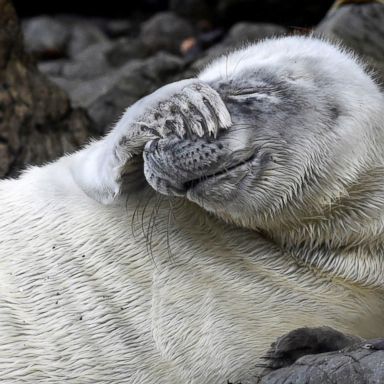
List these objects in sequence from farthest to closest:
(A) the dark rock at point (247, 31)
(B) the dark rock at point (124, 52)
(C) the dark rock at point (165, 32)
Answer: (C) the dark rock at point (165, 32) < (B) the dark rock at point (124, 52) < (A) the dark rock at point (247, 31)

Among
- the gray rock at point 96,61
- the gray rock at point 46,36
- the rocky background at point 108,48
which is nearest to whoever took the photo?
the rocky background at point 108,48

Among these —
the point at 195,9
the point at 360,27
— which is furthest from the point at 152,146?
the point at 195,9

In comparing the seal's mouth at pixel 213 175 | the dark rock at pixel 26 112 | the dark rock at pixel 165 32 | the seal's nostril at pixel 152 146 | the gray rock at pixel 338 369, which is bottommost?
the dark rock at pixel 165 32

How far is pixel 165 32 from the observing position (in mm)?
6883

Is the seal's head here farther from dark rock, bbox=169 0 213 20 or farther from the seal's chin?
dark rock, bbox=169 0 213 20

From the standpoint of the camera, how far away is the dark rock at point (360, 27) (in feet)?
13.7

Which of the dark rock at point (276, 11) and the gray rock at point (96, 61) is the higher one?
the dark rock at point (276, 11)

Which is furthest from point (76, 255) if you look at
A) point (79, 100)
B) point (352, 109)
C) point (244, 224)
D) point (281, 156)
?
point (79, 100)

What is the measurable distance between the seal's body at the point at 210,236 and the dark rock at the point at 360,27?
184 centimetres

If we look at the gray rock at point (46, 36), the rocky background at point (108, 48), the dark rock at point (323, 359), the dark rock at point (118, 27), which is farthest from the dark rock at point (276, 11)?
the dark rock at point (323, 359)

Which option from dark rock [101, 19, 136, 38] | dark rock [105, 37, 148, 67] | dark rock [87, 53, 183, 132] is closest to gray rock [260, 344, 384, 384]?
dark rock [87, 53, 183, 132]

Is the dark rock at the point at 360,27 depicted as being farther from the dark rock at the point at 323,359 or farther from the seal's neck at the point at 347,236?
the dark rock at the point at 323,359

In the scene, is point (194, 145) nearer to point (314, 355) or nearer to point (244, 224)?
point (244, 224)

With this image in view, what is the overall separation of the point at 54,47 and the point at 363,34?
3.17m
